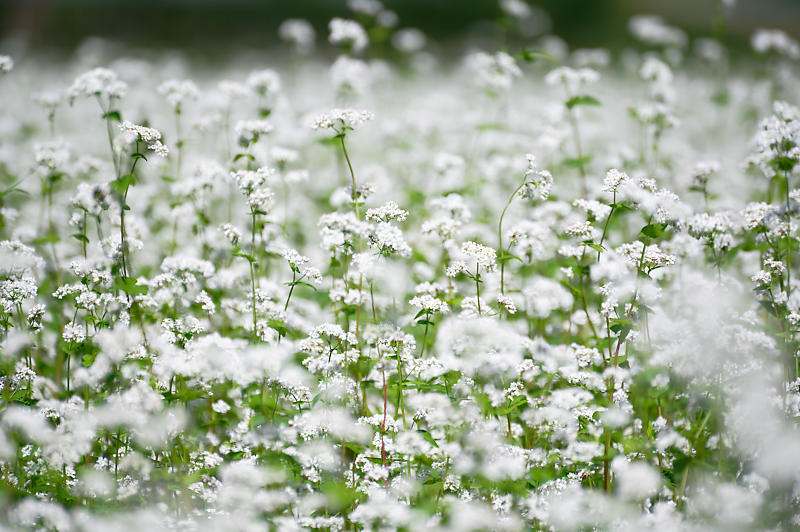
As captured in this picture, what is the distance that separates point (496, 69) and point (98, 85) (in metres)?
3.63

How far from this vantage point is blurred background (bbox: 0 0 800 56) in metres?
20.5

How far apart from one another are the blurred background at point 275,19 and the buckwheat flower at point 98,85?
14.0m

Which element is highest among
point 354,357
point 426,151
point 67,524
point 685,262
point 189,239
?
point 426,151

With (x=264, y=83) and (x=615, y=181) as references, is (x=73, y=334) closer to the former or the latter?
(x=264, y=83)

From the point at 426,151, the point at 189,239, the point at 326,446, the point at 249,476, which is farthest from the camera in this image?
the point at 426,151

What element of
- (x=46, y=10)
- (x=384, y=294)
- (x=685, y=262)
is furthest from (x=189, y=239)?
(x=46, y=10)

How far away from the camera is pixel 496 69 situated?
19.9 feet

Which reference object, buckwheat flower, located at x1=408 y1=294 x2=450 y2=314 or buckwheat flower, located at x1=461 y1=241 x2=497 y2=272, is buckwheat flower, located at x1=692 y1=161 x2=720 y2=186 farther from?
buckwheat flower, located at x1=408 y1=294 x2=450 y2=314

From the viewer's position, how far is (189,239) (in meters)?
5.84

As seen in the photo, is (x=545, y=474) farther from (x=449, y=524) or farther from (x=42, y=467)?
(x=42, y=467)

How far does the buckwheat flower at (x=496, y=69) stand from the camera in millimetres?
5457

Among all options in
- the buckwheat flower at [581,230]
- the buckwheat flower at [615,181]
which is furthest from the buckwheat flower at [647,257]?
the buckwheat flower at [615,181]

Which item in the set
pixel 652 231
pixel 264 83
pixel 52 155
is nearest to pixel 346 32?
pixel 264 83

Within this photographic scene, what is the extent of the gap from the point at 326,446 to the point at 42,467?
1589 millimetres
